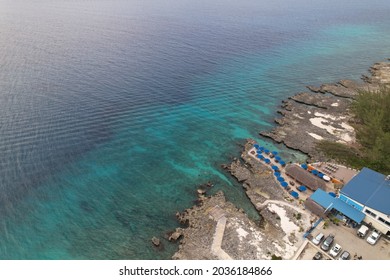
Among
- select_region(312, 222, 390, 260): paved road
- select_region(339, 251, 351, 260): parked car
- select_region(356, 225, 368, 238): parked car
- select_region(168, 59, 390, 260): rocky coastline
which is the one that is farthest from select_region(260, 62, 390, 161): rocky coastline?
select_region(339, 251, 351, 260): parked car

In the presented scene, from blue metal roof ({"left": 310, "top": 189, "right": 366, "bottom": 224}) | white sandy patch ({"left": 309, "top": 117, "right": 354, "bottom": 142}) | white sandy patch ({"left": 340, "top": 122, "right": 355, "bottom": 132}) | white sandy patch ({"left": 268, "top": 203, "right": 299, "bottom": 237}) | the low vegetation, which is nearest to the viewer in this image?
blue metal roof ({"left": 310, "top": 189, "right": 366, "bottom": 224})

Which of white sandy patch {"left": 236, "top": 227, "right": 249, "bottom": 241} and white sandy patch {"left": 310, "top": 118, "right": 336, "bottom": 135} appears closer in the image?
white sandy patch {"left": 236, "top": 227, "right": 249, "bottom": 241}

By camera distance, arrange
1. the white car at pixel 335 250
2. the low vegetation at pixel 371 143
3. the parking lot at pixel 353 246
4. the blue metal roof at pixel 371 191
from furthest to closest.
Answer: the low vegetation at pixel 371 143 < the blue metal roof at pixel 371 191 < the parking lot at pixel 353 246 < the white car at pixel 335 250

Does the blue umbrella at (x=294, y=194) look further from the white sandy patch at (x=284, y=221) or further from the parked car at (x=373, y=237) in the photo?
the parked car at (x=373, y=237)

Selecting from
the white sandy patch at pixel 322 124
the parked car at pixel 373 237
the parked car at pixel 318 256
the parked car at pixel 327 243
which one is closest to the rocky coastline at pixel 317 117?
the white sandy patch at pixel 322 124

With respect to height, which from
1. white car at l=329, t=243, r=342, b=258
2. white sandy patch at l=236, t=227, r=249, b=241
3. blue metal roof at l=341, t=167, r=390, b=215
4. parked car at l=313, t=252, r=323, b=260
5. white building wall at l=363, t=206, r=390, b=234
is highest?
blue metal roof at l=341, t=167, r=390, b=215

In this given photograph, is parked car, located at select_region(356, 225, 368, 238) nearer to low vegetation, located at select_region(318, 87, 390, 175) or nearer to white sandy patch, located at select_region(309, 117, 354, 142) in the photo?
low vegetation, located at select_region(318, 87, 390, 175)

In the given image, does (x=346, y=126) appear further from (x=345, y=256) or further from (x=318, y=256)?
(x=318, y=256)

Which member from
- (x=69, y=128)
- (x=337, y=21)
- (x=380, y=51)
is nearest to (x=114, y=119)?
(x=69, y=128)
